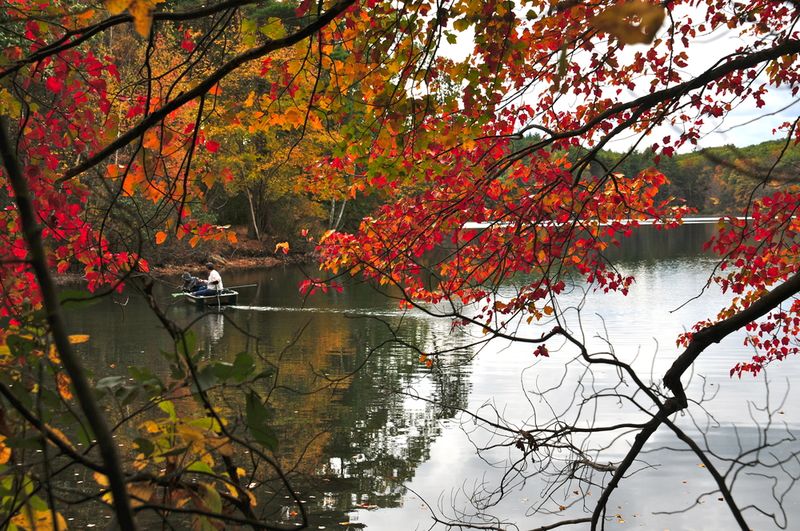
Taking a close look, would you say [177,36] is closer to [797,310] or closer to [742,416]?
[742,416]

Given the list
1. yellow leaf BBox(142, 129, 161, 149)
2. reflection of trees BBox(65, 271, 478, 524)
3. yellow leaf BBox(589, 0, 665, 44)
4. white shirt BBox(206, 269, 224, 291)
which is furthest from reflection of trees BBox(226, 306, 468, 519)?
white shirt BBox(206, 269, 224, 291)

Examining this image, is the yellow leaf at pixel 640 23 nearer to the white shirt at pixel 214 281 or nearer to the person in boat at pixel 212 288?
the person in boat at pixel 212 288

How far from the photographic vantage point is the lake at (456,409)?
9.41 metres

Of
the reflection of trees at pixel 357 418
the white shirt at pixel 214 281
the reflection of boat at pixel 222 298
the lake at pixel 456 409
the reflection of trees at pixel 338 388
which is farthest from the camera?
the white shirt at pixel 214 281

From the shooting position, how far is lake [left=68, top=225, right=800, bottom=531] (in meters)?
9.41

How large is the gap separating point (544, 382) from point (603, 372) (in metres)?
1.60

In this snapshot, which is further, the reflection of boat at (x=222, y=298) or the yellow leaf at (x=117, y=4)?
the reflection of boat at (x=222, y=298)

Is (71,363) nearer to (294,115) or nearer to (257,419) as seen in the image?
(257,419)

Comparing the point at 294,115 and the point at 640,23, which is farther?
the point at 294,115

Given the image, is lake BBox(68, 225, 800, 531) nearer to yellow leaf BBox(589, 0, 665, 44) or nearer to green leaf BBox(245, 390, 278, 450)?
green leaf BBox(245, 390, 278, 450)

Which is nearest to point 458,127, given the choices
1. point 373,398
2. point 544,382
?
point 373,398

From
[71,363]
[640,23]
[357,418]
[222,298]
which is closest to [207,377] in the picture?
[71,363]

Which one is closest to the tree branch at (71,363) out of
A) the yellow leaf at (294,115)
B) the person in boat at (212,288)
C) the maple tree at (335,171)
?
the maple tree at (335,171)

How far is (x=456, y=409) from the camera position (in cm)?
483
